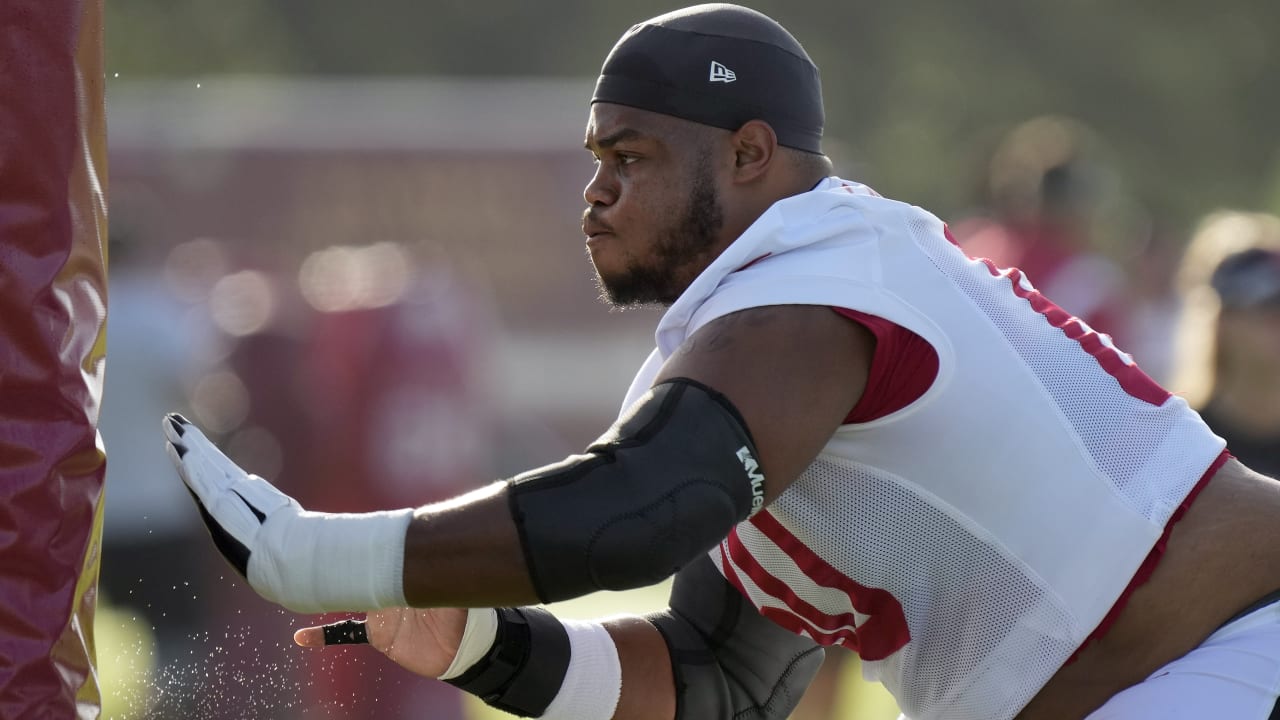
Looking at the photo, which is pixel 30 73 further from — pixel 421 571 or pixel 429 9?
pixel 429 9

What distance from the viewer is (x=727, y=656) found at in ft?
11.0

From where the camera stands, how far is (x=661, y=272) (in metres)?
2.88

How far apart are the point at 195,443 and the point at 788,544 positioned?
968 millimetres

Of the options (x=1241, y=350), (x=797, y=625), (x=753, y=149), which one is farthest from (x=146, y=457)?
(x=753, y=149)

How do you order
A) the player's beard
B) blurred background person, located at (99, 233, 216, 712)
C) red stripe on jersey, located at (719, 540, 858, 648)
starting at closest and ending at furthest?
the player's beard → red stripe on jersey, located at (719, 540, 858, 648) → blurred background person, located at (99, 233, 216, 712)

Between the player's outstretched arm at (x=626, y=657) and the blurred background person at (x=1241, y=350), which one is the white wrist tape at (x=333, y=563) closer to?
the player's outstretched arm at (x=626, y=657)

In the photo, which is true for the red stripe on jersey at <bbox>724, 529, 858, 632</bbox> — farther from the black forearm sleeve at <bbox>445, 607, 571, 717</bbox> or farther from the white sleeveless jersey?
the black forearm sleeve at <bbox>445, 607, 571, 717</bbox>

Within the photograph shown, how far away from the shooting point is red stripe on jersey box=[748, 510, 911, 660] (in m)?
2.72

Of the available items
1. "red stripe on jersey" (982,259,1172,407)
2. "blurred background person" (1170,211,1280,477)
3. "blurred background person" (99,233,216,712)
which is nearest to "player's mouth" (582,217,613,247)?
"red stripe on jersey" (982,259,1172,407)

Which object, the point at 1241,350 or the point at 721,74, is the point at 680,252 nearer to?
the point at 721,74

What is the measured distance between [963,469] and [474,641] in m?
0.96

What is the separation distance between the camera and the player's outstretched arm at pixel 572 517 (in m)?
2.20

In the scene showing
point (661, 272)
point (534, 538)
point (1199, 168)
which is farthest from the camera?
point (1199, 168)

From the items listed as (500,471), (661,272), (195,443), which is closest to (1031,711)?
(661,272)
